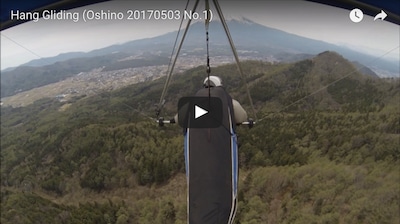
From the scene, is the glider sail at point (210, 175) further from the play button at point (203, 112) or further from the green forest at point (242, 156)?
the green forest at point (242, 156)

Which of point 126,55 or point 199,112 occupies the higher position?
point 126,55

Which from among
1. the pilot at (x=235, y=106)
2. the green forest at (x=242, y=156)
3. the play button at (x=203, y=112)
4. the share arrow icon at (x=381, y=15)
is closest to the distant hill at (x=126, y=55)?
the green forest at (x=242, y=156)

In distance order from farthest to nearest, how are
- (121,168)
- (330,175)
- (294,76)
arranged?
(294,76)
(121,168)
(330,175)

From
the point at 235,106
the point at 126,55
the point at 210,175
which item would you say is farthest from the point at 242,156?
the point at 126,55

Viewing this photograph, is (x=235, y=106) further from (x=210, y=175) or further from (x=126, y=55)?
(x=126, y=55)

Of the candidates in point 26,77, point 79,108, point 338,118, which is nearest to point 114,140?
point 79,108

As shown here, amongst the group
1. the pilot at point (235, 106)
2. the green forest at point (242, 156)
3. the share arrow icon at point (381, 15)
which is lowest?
the green forest at point (242, 156)

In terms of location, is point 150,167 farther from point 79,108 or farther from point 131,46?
point 131,46
